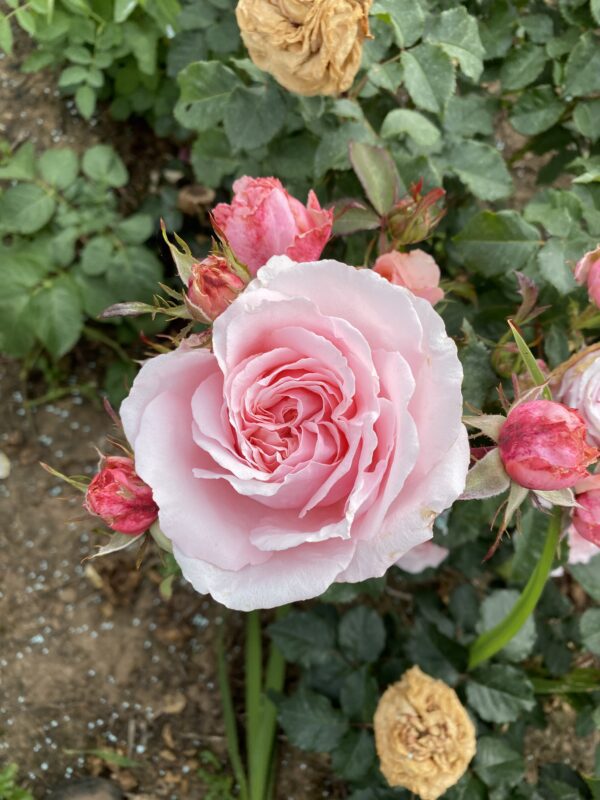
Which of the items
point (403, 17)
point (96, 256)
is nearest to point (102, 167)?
point (96, 256)

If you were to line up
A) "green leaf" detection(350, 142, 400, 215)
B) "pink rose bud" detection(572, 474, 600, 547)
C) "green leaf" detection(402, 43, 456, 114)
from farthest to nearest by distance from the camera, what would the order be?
"green leaf" detection(402, 43, 456, 114) < "green leaf" detection(350, 142, 400, 215) < "pink rose bud" detection(572, 474, 600, 547)

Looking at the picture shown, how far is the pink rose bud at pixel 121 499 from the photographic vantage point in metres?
0.73

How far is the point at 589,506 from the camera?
80 cm

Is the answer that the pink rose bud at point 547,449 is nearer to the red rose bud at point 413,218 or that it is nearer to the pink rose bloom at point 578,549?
the red rose bud at point 413,218

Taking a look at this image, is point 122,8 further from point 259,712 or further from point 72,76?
point 259,712

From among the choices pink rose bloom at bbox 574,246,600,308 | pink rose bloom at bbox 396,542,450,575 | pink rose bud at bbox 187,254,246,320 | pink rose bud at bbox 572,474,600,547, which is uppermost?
pink rose bud at bbox 187,254,246,320

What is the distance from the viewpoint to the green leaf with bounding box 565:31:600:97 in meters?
1.21

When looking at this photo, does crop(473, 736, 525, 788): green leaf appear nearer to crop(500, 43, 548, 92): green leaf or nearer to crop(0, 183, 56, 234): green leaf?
crop(500, 43, 548, 92): green leaf

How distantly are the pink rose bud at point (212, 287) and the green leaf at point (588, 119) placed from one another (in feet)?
2.76

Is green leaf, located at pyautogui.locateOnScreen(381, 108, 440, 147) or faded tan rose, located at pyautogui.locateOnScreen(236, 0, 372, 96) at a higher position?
faded tan rose, located at pyautogui.locateOnScreen(236, 0, 372, 96)

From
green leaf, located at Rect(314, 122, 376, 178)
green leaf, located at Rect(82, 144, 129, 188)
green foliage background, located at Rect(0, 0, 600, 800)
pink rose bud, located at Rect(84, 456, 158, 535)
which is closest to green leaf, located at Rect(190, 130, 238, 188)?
green foliage background, located at Rect(0, 0, 600, 800)

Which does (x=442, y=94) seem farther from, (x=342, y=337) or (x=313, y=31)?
(x=342, y=337)

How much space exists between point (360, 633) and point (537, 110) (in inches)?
40.9

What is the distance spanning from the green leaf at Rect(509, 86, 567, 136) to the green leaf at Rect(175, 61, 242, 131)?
1.67 feet
